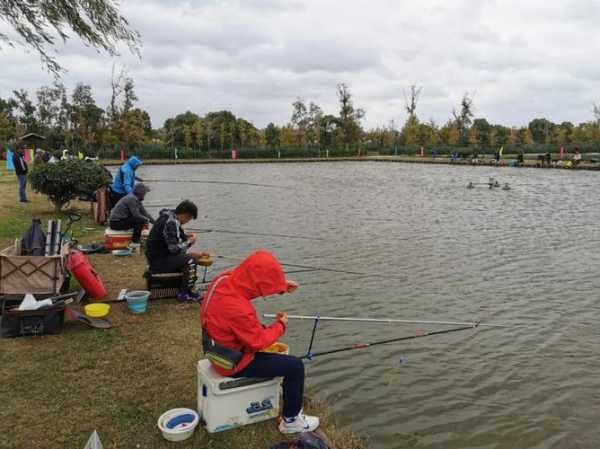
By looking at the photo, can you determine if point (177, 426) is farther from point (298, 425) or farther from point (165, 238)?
point (165, 238)

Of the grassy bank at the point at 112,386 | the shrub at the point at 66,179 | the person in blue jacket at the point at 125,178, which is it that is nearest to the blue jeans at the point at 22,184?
the shrub at the point at 66,179

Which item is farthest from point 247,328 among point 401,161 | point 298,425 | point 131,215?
point 401,161

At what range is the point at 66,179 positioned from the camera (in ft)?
37.3

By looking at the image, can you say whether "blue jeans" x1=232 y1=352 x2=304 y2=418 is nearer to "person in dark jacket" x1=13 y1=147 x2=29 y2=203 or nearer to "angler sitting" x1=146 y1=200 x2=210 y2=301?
"angler sitting" x1=146 y1=200 x2=210 y2=301

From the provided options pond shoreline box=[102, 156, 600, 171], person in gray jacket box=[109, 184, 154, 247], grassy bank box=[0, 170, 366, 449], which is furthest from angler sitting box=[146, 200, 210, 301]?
pond shoreline box=[102, 156, 600, 171]

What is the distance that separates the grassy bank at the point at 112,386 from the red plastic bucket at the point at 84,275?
12.7 inches

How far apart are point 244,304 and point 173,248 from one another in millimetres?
2973

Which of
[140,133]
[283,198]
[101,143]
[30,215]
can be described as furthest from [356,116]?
[30,215]

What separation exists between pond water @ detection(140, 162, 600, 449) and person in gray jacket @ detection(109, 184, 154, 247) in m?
1.55

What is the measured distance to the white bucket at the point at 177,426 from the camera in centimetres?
333

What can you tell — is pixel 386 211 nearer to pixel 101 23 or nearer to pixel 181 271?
pixel 101 23

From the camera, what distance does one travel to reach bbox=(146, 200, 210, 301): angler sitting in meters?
5.77

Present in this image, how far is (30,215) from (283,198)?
9.61 metres

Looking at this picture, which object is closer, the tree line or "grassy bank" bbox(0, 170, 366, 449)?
"grassy bank" bbox(0, 170, 366, 449)
